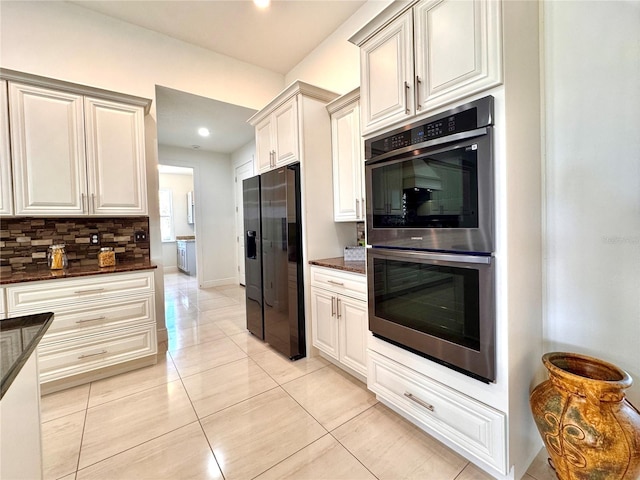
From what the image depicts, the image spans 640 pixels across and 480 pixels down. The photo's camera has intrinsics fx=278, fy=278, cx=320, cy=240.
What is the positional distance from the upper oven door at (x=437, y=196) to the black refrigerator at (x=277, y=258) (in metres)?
0.89

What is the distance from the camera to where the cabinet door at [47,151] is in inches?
82.4

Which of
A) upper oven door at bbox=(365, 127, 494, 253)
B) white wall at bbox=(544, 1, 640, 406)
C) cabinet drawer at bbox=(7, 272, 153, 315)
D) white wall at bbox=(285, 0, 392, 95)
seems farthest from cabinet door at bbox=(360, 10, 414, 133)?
cabinet drawer at bbox=(7, 272, 153, 315)

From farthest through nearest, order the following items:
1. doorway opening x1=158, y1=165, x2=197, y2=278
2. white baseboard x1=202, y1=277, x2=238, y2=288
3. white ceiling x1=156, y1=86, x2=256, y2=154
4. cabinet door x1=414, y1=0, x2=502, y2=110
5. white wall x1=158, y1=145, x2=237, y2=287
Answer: doorway opening x1=158, y1=165, x2=197, y2=278, white baseboard x1=202, y1=277, x2=238, y2=288, white wall x1=158, y1=145, x2=237, y2=287, white ceiling x1=156, y1=86, x2=256, y2=154, cabinet door x1=414, y1=0, x2=502, y2=110

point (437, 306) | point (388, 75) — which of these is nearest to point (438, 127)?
point (388, 75)

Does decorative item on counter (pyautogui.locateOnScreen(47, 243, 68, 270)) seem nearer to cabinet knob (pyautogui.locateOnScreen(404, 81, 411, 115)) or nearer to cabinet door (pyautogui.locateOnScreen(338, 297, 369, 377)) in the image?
cabinet door (pyautogui.locateOnScreen(338, 297, 369, 377))

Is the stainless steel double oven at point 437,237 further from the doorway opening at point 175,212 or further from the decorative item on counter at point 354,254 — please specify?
the doorway opening at point 175,212

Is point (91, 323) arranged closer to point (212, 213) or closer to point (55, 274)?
point (55, 274)

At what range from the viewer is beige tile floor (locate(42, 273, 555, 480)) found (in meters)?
1.38

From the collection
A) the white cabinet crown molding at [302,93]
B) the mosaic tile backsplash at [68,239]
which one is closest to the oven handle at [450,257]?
the white cabinet crown molding at [302,93]

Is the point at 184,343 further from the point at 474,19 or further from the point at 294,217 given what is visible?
the point at 474,19

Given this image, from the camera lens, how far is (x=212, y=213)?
17.9 ft

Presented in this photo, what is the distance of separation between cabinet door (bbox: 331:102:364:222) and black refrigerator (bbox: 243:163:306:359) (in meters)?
0.37

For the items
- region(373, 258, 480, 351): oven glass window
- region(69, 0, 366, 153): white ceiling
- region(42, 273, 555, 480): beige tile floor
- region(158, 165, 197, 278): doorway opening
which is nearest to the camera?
region(373, 258, 480, 351): oven glass window

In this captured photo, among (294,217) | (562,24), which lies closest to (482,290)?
(562,24)
